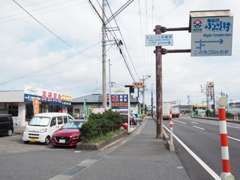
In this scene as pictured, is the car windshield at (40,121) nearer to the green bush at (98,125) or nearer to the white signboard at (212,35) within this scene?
the green bush at (98,125)

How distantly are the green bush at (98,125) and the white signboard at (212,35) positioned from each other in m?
6.42

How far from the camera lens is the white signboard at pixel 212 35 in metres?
20.6

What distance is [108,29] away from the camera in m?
27.8

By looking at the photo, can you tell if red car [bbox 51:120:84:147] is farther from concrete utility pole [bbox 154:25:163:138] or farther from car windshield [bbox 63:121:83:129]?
concrete utility pole [bbox 154:25:163:138]

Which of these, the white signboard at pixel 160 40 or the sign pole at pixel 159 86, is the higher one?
the white signboard at pixel 160 40

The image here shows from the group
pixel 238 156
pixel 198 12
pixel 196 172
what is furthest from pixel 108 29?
pixel 196 172

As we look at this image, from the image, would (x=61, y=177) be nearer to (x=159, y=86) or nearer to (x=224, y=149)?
(x=224, y=149)

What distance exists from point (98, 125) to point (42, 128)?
13.0ft

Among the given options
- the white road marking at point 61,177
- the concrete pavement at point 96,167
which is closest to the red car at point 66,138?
the concrete pavement at point 96,167

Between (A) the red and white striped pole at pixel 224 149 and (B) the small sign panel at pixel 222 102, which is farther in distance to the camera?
(B) the small sign panel at pixel 222 102

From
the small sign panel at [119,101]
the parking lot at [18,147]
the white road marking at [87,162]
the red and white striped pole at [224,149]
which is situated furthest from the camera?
the small sign panel at [119,101]

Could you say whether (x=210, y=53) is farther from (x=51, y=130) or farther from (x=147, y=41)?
(x=51, y=130)

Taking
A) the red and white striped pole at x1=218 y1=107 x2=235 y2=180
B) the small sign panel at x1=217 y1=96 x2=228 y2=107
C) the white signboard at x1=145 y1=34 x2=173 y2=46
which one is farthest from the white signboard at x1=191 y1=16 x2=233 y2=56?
the red and white striped pole at x1=218 y1=107 x2=235 y2=180

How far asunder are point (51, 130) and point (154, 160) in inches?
405
